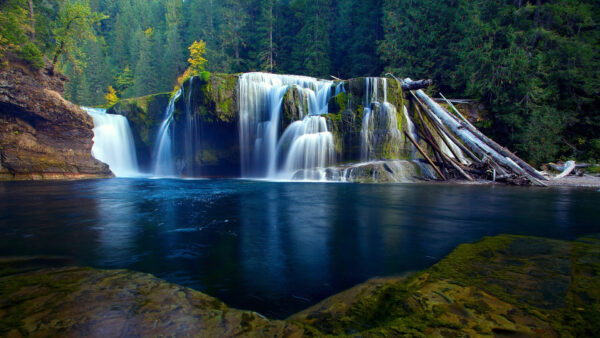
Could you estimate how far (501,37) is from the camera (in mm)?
17062

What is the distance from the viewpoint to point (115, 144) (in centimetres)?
2267

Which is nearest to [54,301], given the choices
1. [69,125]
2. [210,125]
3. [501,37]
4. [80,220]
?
[80,220]

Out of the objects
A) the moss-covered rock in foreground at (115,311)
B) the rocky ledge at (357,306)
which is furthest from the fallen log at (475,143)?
the moss-covered rock in foreground at (115,311)

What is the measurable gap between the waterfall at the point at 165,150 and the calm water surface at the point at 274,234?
13627mm

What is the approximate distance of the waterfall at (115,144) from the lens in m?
21.8

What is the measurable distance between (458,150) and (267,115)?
38.7 ft

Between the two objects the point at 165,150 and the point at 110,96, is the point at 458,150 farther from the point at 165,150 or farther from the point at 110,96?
the point at 110,96

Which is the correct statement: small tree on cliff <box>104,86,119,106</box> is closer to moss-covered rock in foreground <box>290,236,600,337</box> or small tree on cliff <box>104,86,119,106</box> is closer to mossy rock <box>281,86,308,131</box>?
mossy rock <box>281,86,308,131</box>

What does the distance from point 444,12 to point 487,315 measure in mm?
26770

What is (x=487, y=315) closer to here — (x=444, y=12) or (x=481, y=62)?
(x=481, y=62)

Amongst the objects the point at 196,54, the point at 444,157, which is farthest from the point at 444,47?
the point at 196,54

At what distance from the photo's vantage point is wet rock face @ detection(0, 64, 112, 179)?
51.1ft

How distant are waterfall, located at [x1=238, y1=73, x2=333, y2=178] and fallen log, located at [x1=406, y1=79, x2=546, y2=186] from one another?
21.7 ft

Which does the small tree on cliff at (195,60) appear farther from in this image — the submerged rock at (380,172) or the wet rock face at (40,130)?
the submerged rock at (380,172)
